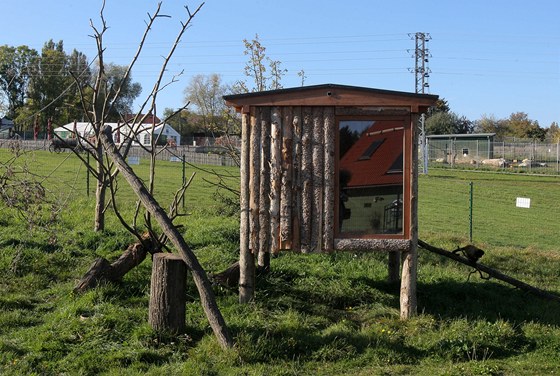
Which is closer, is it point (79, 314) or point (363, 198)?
point (79, 314)

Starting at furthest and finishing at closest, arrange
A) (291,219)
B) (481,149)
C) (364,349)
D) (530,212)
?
(481,149), (530,212), (291,219), (364,349)

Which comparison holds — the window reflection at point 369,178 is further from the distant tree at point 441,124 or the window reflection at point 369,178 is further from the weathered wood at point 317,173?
the distant tree at point 441,124

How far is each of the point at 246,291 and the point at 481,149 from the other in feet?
155

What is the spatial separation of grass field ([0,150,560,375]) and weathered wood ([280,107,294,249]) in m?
0.91

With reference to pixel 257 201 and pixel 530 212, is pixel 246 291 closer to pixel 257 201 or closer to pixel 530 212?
pixel 257 201

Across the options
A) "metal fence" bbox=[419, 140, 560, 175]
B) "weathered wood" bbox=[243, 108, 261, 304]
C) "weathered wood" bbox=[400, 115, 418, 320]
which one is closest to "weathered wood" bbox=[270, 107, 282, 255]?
"weathered wood" bbox=[243, 108, 261, 304]

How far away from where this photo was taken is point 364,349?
6809mm

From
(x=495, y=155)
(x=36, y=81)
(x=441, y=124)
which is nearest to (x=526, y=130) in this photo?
(x=441, y=124)

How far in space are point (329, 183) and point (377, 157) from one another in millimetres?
708

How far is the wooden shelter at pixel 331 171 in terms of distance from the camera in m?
7.93

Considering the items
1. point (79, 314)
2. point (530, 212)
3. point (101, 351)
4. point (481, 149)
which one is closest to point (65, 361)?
point (101, 351)

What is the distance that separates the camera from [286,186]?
793 cm

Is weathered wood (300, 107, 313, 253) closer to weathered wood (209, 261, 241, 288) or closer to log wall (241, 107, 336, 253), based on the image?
log wall (241, 107, 336, 253)

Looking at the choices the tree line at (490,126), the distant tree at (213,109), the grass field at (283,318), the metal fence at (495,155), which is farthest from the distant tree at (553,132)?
the grass field at (283,318)
